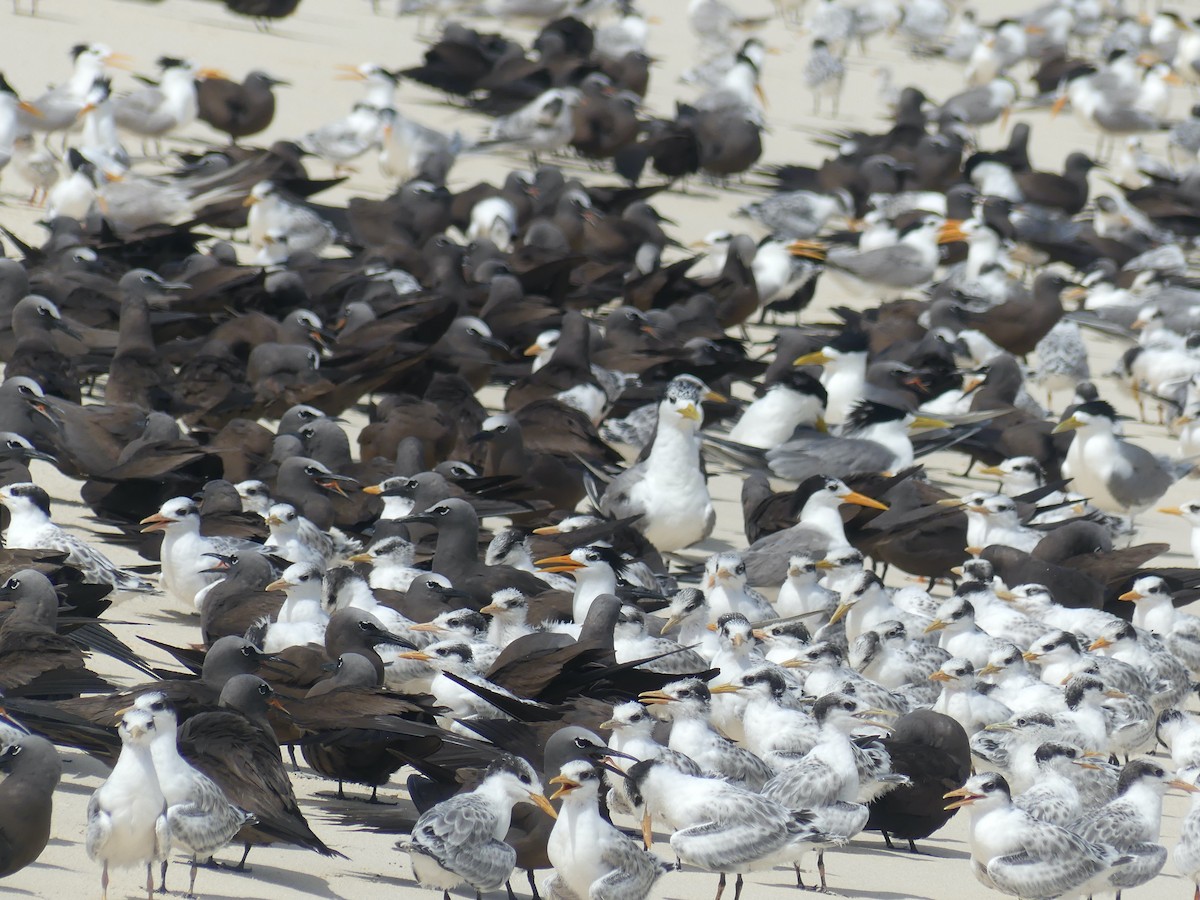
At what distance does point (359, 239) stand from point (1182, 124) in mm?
13930

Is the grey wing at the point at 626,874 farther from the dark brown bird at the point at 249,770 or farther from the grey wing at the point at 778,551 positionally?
the grey wing at the point at 778,551

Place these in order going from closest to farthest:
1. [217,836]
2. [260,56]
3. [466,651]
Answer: [217,836]
[466,651]
[260,56]

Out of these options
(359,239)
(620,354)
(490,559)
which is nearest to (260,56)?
(359,239)

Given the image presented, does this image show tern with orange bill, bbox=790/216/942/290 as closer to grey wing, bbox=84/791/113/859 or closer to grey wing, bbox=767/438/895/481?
grey wing, bbox=767/438/895/481

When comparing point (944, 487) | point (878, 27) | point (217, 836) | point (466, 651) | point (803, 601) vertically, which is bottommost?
point (878, 27)

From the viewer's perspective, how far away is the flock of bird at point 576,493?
654 centimetres

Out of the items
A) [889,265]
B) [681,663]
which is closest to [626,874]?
[681,663]

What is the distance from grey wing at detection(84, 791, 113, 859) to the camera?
18.0 ft

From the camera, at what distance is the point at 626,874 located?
5.92m

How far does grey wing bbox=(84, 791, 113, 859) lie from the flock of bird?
1.6 inches

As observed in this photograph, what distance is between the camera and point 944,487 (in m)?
12.9

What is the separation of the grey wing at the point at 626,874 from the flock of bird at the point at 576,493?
0.01 meters

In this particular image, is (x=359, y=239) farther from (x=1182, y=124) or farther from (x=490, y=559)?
(x=1182, y=124)

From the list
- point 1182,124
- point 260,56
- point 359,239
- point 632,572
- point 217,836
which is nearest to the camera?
point 217,836
